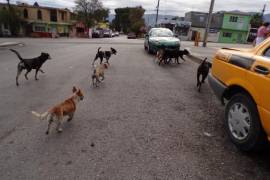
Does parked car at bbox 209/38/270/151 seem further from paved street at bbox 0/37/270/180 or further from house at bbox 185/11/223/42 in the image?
house at bbox 185/11/223/42

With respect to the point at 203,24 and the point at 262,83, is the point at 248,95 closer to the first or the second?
the point at 262,83

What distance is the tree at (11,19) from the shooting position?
43.4 metres

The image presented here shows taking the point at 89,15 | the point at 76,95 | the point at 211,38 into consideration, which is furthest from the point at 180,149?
the point at 89,15

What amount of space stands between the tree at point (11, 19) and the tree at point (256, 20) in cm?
5126

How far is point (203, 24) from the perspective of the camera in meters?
51.2

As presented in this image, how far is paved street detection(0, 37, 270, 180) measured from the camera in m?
2.92

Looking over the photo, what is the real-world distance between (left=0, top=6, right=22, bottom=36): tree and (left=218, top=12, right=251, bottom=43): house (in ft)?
130

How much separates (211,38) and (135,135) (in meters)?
Result: 50.0

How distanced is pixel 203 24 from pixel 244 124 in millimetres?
51553

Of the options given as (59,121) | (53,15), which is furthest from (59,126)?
(53,15)

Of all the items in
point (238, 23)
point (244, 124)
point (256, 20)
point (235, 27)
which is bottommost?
point (244, 124)

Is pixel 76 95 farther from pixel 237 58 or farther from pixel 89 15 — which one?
pixel 89 15

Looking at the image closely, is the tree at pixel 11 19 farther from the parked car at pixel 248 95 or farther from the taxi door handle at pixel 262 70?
the taxi door handle at pixel 262 70

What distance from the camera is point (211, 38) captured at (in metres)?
50.0
